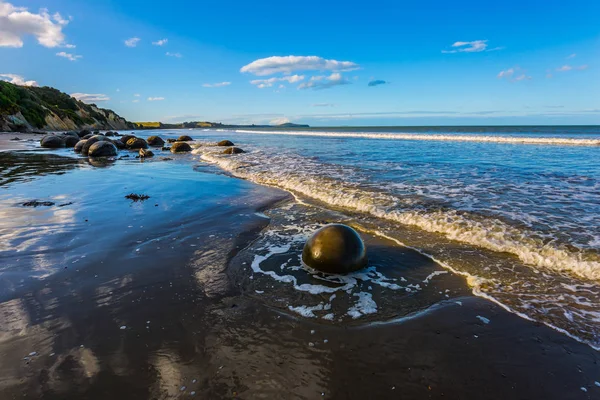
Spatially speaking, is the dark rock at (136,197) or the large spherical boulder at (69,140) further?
the large spherical boulder at (69,140)

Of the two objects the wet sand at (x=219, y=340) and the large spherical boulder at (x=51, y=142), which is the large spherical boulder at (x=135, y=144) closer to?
the large spherical boulder at (x=51, y=142)

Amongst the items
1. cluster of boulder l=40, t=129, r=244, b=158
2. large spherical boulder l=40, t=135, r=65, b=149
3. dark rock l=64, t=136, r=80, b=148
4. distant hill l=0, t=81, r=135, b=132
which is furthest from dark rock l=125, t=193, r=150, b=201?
distant hill l=0, t=81, r=135, b=132

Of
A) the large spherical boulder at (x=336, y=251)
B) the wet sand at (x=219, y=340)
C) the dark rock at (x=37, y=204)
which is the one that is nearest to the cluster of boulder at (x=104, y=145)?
the dark rock at (x=37, y=204)

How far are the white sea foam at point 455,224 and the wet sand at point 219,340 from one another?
1.67 meters

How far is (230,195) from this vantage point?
431 inches

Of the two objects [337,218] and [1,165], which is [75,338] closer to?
[337,218]

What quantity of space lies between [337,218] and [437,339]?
4.82m

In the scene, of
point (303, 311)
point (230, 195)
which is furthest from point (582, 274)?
point (230, 195)

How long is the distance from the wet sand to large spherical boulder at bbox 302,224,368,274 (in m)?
0.94

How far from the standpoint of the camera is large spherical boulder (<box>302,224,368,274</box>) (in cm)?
514

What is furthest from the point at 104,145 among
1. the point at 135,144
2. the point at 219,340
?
the point at 219,340

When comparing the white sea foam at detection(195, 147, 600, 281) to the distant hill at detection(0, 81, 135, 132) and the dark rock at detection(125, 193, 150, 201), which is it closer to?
the dark rock at detection(125, 193, 150, 201)

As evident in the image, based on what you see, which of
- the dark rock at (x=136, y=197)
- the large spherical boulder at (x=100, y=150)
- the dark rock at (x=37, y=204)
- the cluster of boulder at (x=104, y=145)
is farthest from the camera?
the cluster of boulder at (x=104, y=145)

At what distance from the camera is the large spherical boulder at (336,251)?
5137 mm
